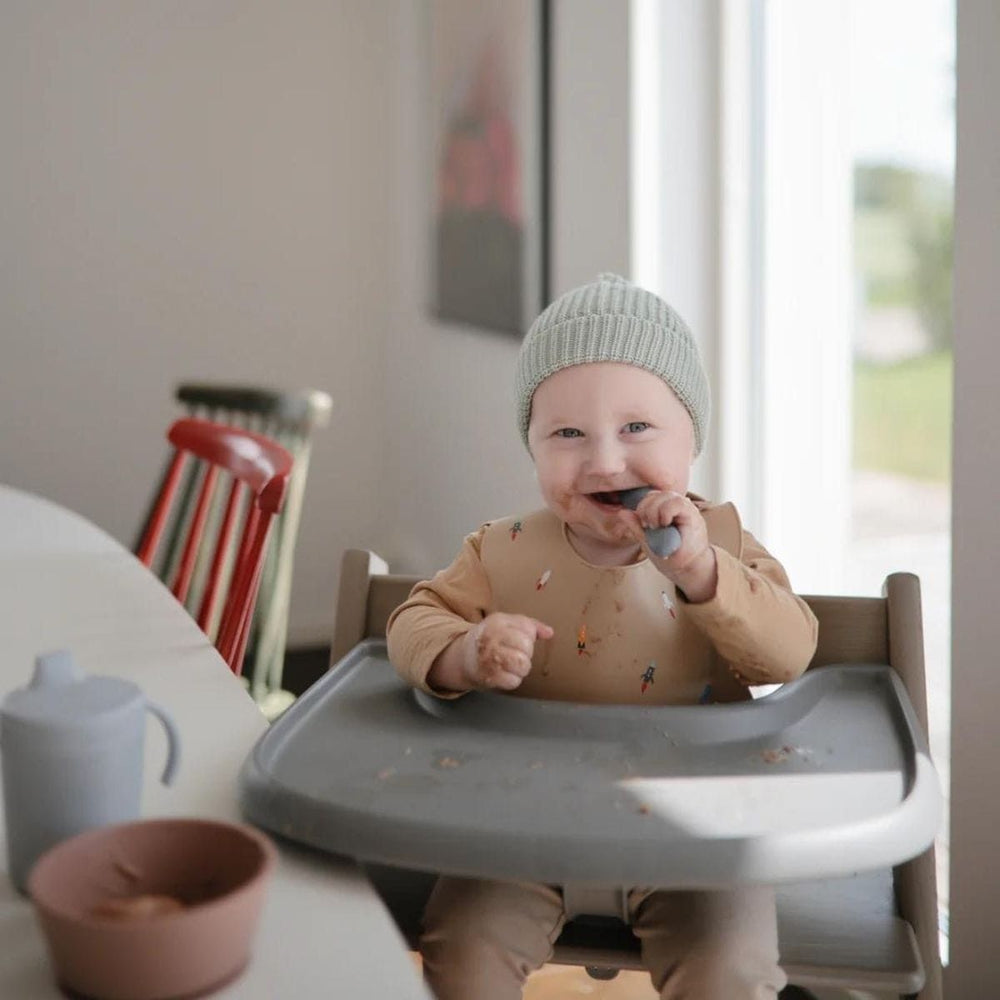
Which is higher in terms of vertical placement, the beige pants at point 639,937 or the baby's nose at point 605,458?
the baby's nose at point 605,458

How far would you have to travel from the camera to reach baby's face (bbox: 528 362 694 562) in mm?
1253

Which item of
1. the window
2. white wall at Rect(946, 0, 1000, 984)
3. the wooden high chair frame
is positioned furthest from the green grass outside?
the wooden high chair frame

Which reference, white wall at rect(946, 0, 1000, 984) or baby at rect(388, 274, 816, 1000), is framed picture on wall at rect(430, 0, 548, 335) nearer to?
white wall at rect(946, 0, 1000, 984)

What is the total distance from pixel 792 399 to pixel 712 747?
4.39 ft

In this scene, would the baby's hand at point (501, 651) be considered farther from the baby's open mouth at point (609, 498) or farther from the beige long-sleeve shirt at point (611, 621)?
the baby's open mouth at point (609, 498)

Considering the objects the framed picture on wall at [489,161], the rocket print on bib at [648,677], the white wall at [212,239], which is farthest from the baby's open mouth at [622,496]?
the white wall at [212,239]

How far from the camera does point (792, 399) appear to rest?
7.59 ft

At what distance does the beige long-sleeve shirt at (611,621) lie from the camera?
47.6 inches

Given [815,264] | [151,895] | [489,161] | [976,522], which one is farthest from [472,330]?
[151,895]

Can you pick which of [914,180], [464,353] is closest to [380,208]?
[464,353]

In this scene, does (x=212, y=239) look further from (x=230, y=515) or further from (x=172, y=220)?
(x=230, y=515)

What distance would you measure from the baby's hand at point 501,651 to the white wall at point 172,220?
2.84 metres

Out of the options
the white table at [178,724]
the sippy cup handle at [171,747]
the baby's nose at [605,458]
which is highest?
the baby's nose at [605,458]

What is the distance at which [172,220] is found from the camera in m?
3.79
